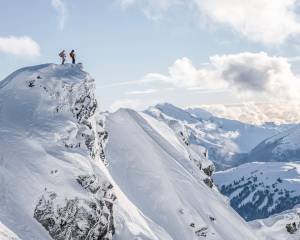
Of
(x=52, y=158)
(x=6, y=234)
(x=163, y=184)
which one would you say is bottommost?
(x=163, y=184)

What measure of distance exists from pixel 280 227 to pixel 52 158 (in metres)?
109

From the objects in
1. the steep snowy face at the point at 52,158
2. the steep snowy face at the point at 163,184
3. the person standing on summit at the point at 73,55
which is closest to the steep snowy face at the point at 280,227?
the steep snowy face at the point at 163,184

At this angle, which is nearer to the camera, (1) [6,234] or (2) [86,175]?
(1) [6,234]

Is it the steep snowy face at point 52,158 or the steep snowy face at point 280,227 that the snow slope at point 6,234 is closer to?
the steep snowy face at point 52,158

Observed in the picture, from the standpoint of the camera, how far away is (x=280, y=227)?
542 ft

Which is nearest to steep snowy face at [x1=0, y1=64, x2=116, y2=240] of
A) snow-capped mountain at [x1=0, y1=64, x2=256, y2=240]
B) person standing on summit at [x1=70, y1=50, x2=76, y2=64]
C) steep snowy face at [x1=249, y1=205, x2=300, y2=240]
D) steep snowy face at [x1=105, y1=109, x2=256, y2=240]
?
snow-capped mountain at [x1=0, y1=64, x2=256, y2=240]

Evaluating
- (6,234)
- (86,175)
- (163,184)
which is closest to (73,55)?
(86,175)

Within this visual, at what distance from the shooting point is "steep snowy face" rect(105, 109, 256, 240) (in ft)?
344

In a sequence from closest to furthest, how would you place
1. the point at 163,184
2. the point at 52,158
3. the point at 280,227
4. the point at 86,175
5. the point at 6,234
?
the point at 6,234 < the point at 86,175 < the point at 52,158 < the point at 163,184 < the point at 280,227

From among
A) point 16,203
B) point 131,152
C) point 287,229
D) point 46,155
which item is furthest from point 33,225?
point 287,229

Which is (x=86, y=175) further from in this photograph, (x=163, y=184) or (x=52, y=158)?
(x=163, y=184)

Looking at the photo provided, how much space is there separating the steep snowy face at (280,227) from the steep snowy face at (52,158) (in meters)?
79.4

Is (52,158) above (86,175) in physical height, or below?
above

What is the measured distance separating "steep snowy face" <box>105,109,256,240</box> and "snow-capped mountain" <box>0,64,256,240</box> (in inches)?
10.7
